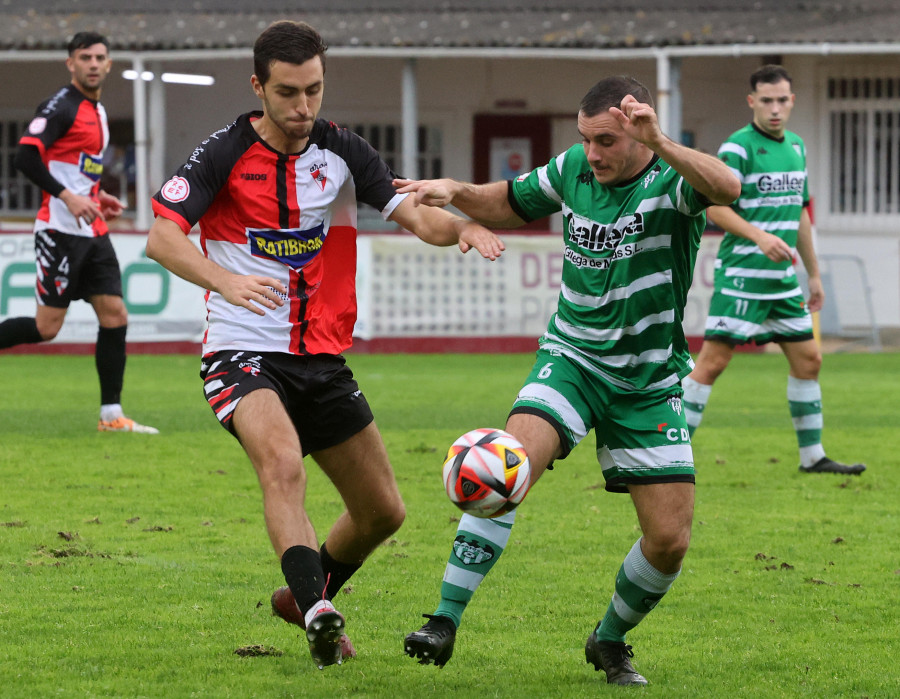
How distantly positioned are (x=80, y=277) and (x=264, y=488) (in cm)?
594

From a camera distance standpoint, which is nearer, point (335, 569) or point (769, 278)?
point (335, 569)

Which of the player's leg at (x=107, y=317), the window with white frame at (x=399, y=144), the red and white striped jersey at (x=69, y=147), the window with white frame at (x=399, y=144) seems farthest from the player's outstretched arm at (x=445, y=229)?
the window with white frame at (x=399, y=144)

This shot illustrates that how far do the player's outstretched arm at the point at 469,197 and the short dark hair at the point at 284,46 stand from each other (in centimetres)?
Answer: 59

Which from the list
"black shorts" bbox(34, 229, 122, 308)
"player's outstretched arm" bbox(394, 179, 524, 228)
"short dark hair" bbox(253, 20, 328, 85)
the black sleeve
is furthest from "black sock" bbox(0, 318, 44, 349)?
"short dark hair" bbox(253, 20, 328, 85)

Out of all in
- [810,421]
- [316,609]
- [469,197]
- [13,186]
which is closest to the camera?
[316,609]

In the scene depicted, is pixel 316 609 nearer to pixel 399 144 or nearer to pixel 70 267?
pixel 70 267

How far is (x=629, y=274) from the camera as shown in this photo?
4730 millimetres

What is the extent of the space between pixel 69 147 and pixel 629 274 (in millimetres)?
6355

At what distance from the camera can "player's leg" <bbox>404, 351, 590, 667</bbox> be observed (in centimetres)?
435

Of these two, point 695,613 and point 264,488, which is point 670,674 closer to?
point 695,613

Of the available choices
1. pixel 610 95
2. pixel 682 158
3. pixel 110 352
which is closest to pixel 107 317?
pixel 110 352

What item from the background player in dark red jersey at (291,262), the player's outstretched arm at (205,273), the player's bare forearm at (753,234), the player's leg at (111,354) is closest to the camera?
the player's outstretched arm at (205,273)

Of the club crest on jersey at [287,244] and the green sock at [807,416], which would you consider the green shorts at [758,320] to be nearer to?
the green sock at [807,416]

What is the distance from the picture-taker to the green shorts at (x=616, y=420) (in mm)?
4688
